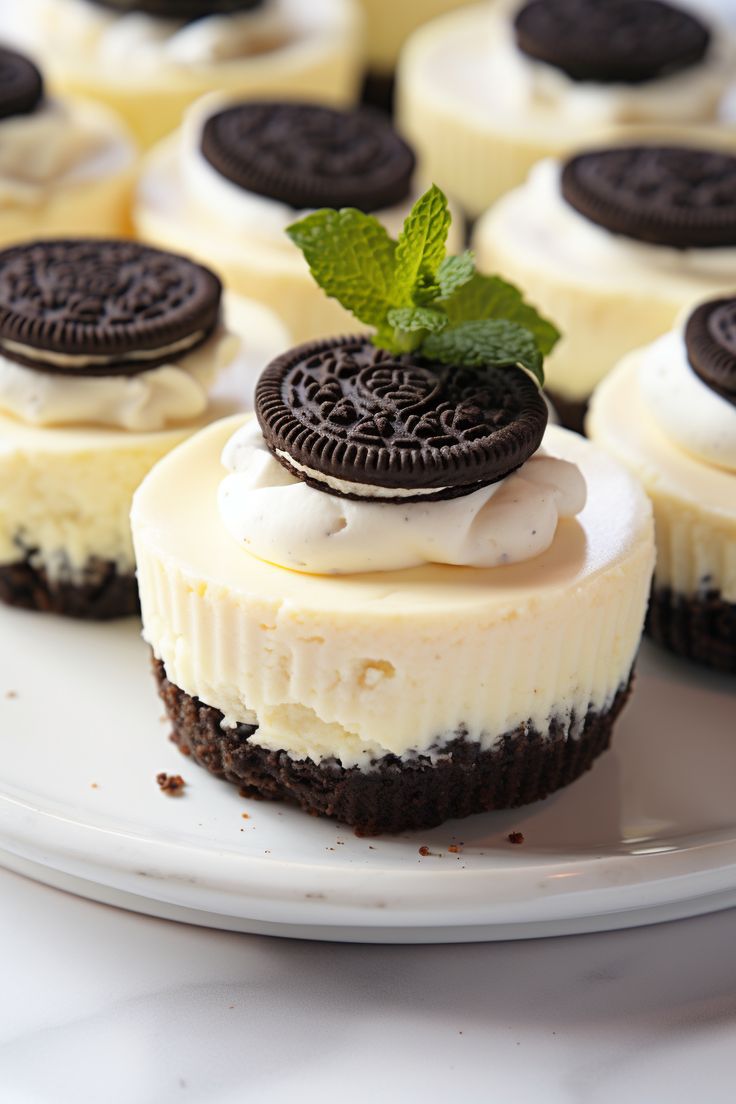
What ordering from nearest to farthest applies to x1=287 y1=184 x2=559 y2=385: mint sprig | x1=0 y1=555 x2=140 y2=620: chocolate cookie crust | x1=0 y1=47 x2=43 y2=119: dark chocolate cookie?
x1=287 y1=184 x2=559 y2=385: mint sprig → x1=0 y1=555 x2=140 y2=620: chocolate cookie crust → x1=0 y1=47 x2=43 y2=119: dark chocolate cookie

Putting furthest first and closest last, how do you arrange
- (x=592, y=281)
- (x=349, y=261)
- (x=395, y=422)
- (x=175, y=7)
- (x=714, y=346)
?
Answer: (x=175, y=7) → (x=592, y=281) → (x=714, y=346) → (x=349, y=261) → (x=395, y=422)


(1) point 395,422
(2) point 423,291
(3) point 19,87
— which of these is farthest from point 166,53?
(1) point 395,422

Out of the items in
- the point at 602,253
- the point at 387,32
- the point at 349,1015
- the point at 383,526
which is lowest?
the point at 387,32

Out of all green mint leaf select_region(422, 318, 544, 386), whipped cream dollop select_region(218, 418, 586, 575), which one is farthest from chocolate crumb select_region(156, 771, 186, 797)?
green mint leaf select_region(422, 318, 544, 386)

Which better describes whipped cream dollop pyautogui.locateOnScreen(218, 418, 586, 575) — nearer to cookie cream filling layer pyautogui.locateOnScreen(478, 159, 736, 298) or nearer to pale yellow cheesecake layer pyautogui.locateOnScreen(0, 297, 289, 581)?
pale yellow cheesecake layer pyautogui.locateOnScreen(0, 297, 289, 581)

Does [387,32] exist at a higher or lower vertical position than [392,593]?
lower

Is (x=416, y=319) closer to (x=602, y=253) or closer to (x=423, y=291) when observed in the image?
(x=423, y=291)
